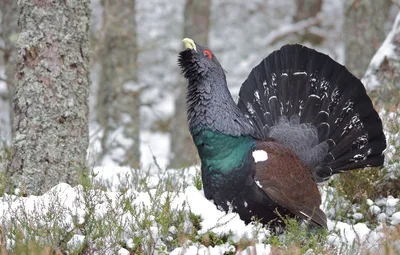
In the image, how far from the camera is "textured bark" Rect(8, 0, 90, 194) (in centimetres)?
465

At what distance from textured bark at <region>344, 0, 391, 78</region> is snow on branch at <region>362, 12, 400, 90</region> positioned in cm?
219

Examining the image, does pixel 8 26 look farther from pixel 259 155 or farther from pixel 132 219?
pixel 132 219

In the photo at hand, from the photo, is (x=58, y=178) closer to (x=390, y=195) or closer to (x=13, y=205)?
(x=13, y=205)

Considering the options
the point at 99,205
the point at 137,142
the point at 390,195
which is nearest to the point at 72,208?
the point at 99,205

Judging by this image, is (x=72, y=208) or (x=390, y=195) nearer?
(x=72, y=208)

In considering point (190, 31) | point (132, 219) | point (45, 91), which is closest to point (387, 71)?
point (45, 91)

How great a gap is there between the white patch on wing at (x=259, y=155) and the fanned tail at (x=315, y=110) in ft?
2.42

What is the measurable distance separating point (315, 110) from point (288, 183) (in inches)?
42.3

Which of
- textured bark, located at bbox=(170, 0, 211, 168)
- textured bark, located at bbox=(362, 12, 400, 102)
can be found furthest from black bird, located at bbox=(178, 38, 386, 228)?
textured bark, located at bbox=(170, 0, 211, 168)

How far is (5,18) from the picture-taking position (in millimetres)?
7133

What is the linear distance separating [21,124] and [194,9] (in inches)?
297

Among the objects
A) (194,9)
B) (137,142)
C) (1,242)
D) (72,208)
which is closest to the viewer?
(1,242)

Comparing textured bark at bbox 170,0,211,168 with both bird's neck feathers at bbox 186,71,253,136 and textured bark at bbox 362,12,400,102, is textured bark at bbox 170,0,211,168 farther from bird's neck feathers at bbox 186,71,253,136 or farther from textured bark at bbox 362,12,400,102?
bird's neck feathers at bbox 186,71,253,136

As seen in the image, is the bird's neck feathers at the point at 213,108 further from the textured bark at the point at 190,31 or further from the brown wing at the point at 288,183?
the textured bark at the point at 190,31
